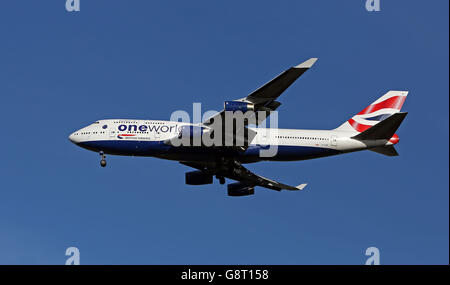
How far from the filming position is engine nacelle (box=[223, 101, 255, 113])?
2168 inches

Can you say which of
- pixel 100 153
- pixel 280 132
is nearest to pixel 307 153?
pixel 280 132

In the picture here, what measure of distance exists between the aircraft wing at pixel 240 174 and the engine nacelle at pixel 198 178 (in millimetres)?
551

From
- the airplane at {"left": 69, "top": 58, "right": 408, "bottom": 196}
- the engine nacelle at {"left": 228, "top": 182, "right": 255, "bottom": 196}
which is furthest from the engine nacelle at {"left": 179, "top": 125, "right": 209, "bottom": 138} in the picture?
the engine nacelle at {"left": 228, "top": 182, "right": 255, "bottom": 196}

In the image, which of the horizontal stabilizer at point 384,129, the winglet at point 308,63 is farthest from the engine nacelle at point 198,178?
the winglet at point 308,63

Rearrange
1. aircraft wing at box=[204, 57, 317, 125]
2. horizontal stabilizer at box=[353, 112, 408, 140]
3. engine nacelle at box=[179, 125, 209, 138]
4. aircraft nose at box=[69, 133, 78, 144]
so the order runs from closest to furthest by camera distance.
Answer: aircraft wing at box=[204, 57, 317, 125] → horizontal stabilizer at box=[353, 112, 408, 140] → engine nacelle at box=[179, 125, 209, 138] → aircraft nose at box=[69, 133, 78, 144]

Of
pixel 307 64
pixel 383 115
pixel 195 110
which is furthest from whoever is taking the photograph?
pixel 383 115

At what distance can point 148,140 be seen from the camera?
61562 mm

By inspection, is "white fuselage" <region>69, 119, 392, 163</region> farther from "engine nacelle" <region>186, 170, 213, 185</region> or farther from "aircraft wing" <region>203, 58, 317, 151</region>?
"engine nacelle" <region>186, 170, 213, 185</region>

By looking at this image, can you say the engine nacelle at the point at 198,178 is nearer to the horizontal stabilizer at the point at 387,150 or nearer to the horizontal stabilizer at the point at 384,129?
the horizontal stabilizer at the point at 384,129

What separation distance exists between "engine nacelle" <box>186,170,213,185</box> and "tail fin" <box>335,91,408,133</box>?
13.1 meters

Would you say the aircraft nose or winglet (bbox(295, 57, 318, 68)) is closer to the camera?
winglet (bbox(295, 57, 318, 68))
